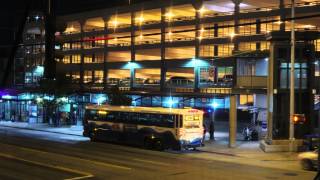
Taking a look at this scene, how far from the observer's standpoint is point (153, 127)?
34.6 metres

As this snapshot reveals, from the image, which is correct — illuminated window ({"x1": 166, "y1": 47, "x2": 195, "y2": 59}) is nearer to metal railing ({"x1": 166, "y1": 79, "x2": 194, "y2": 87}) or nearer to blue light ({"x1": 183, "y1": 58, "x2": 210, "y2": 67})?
metal railing ({"x1": 166, "y1": 79, "x2": 194, "y2": 87})

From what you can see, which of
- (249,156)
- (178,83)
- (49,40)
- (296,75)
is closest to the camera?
(49,40)

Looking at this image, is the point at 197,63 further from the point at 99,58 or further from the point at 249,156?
the point at 249,156

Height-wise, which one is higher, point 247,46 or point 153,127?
point 247,46

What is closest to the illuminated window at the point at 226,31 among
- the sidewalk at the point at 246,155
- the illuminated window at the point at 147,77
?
the illuminated window at the point at 147,77

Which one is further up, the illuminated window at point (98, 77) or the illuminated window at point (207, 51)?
the illuminated window at point (207, 51)

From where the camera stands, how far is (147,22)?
66.2 m

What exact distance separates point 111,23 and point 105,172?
51.0 meters

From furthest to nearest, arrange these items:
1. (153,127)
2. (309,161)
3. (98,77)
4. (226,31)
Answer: (98,77) < (226,31) < (153,127) < (309,161)

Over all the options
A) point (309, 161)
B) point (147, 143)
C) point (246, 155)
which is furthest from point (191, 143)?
point (309, 161)

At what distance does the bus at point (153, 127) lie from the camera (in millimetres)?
33219

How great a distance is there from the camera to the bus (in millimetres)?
33219

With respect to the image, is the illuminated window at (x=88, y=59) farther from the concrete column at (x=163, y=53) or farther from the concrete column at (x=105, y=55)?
the concrete column at (x=163, y=53)

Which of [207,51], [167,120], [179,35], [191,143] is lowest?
[191,143]
